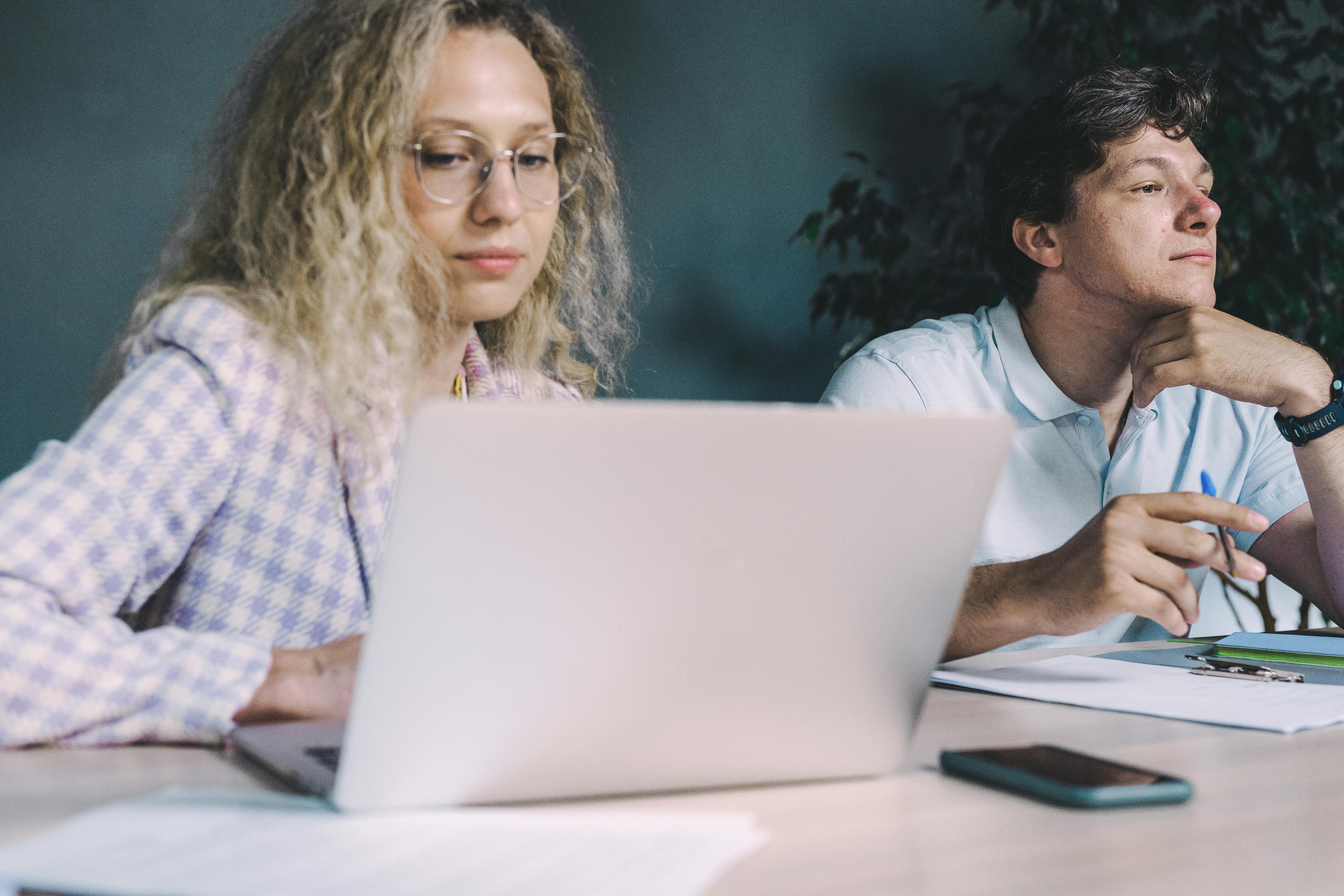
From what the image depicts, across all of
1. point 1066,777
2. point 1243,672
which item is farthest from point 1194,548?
point 1066,777

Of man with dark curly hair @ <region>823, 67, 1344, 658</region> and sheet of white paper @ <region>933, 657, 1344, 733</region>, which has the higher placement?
man with dark curly hair @ <region>823, 67, 1344, 658</region>

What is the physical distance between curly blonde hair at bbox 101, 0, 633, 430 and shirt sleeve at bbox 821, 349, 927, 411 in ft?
2.06

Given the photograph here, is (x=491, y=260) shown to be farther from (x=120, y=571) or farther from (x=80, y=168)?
(x=80, y=168)

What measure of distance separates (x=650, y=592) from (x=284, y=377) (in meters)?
0.57

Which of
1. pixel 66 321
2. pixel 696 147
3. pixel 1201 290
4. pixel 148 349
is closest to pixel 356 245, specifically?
pixel 148 349

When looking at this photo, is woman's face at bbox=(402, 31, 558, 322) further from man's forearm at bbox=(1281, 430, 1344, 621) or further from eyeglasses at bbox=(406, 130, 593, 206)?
man's forearm at bbox=(1281, 430, 1344, 621)

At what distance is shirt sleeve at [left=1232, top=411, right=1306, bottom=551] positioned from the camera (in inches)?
66.3

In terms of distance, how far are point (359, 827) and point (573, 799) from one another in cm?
12

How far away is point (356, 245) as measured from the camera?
111cm

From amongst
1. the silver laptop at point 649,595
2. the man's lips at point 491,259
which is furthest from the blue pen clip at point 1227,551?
the man's lips at point 491,259

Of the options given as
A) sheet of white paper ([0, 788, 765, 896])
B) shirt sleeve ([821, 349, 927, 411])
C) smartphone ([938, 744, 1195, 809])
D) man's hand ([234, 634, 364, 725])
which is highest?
shirt sleeve ([821, 349, 927, 411])

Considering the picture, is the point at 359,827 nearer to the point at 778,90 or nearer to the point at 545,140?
the point at 545,140

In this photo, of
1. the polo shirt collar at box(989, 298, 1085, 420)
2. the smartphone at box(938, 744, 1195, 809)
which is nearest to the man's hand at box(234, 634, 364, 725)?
the smartphone at box(938, 744, 1195, 809)

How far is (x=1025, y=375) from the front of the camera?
174cm
